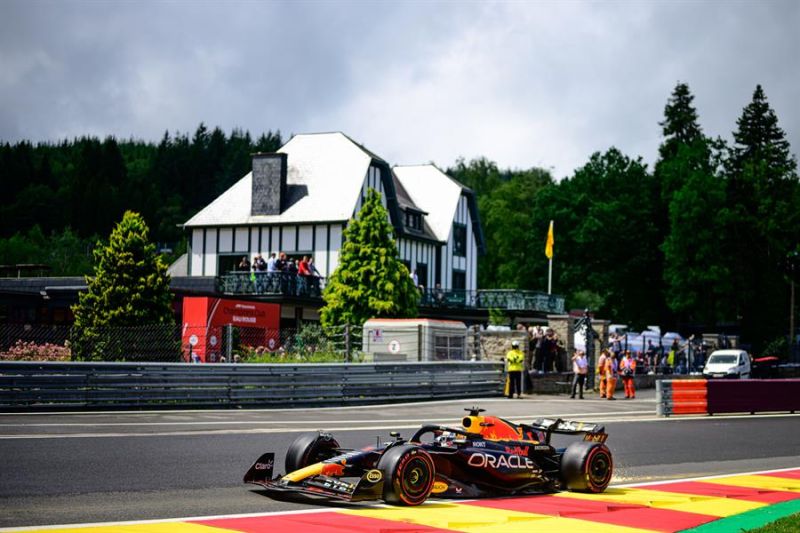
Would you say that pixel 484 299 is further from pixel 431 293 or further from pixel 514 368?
pixel 514 368

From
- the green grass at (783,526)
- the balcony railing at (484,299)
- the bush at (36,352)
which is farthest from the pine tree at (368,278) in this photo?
the green grass at (783,526)

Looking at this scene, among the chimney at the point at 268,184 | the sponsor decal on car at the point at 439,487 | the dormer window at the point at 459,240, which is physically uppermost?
the chimney at the point at 268,184

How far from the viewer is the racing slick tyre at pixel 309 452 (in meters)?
10.3

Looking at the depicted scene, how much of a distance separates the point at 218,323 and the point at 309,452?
21.4 meters

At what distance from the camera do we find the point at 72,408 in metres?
20.2

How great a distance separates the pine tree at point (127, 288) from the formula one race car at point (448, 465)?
2629cm

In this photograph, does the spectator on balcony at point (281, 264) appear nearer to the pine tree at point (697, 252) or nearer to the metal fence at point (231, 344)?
the metal fence at point (231, 344)

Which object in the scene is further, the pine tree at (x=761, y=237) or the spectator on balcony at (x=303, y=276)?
the pine tree at (x=761, y=237)

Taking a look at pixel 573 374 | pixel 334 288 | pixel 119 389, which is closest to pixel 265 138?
pixel 334 288

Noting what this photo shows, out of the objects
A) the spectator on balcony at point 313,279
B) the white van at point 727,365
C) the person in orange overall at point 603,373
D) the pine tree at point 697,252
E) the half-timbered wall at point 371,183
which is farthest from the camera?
the pine tree at point 697,252

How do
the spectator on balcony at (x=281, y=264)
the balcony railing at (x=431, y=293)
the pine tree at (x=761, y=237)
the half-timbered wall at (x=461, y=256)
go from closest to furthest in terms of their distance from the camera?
1. the spectator on balcony at (x=281, y=264)
2. the balcony railing at (x=431, y=293)
3. the half-timbered wall at (x=461, y=256)
4. the pine tree at (x=761, y=237)

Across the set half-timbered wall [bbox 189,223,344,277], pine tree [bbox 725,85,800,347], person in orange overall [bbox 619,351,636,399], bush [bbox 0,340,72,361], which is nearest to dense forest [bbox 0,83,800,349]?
pine tree [bbox 725,85,800,347]

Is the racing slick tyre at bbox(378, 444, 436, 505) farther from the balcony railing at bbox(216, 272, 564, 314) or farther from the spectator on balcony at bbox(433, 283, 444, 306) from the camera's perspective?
the spectator on balcony at bbox(433, 283, 444, 306)

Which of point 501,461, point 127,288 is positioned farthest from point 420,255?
point 501,461
